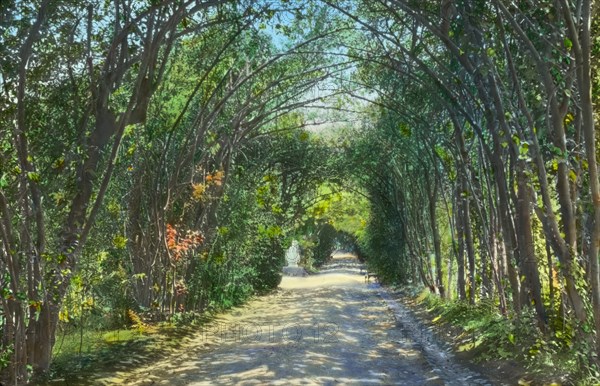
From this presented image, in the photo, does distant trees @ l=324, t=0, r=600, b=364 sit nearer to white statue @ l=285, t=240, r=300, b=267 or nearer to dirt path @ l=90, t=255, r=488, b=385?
dirt path @ l=90, t=255, r=488, b=385

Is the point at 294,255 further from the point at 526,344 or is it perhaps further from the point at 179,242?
the point at 526,344

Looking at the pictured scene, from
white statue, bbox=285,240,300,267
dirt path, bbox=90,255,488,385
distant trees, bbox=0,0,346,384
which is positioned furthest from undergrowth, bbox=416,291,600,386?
white statue, bbox=285,240,300,267

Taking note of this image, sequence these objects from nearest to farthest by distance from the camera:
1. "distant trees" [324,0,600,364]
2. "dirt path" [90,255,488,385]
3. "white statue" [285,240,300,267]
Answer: "distant trees" [324,0,600,364], "dirt path" [90,255,488,385], "white statue" [285,240,300,267]

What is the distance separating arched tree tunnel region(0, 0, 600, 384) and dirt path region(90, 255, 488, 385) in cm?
97

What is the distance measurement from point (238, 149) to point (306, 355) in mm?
7930

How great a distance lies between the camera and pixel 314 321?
41.9ft

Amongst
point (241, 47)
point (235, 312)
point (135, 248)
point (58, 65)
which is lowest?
point (235, 312)

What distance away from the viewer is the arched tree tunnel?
19.8ft

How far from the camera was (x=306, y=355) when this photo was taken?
8.55 m

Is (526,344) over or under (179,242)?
under

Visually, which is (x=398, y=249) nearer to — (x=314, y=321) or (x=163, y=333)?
(x=314, y=321)

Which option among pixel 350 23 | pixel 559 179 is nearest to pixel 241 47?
pixel 350 23

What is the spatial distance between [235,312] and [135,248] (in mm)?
4388

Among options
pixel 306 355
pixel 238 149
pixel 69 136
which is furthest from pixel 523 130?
pixel 238 149
